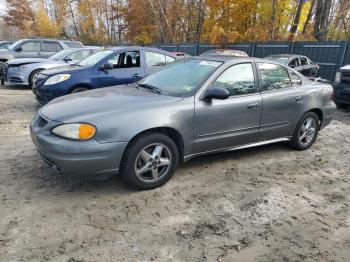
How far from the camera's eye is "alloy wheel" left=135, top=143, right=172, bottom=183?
3785 mm

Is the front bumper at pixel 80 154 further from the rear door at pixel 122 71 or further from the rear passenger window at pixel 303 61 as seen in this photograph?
the rear passenger window at pixel 303 61

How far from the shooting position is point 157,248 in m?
2.89

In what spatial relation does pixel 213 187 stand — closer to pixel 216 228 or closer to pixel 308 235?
pixel 216 228

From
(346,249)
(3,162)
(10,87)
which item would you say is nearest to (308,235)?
(346,249)

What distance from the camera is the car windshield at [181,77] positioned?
14.1 ft

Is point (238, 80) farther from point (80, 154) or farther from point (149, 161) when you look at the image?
point (80, 154)

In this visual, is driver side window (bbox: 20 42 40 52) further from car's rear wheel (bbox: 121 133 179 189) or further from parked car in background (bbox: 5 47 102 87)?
car's rear wheel (bbox: 121 133 179 189)

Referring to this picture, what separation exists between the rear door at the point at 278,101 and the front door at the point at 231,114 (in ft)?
0.53

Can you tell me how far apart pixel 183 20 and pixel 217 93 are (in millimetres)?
26360

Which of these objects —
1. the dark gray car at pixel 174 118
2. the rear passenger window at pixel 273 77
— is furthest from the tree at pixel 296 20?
the rear passenger window at pixel 273 77

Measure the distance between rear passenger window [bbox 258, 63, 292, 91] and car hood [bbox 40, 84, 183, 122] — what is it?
1.50 m

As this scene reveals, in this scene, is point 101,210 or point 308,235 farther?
point 101,210

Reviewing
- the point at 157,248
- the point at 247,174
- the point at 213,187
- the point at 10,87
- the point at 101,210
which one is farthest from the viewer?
the point at 10,87

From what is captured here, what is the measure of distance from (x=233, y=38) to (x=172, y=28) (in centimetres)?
1124
